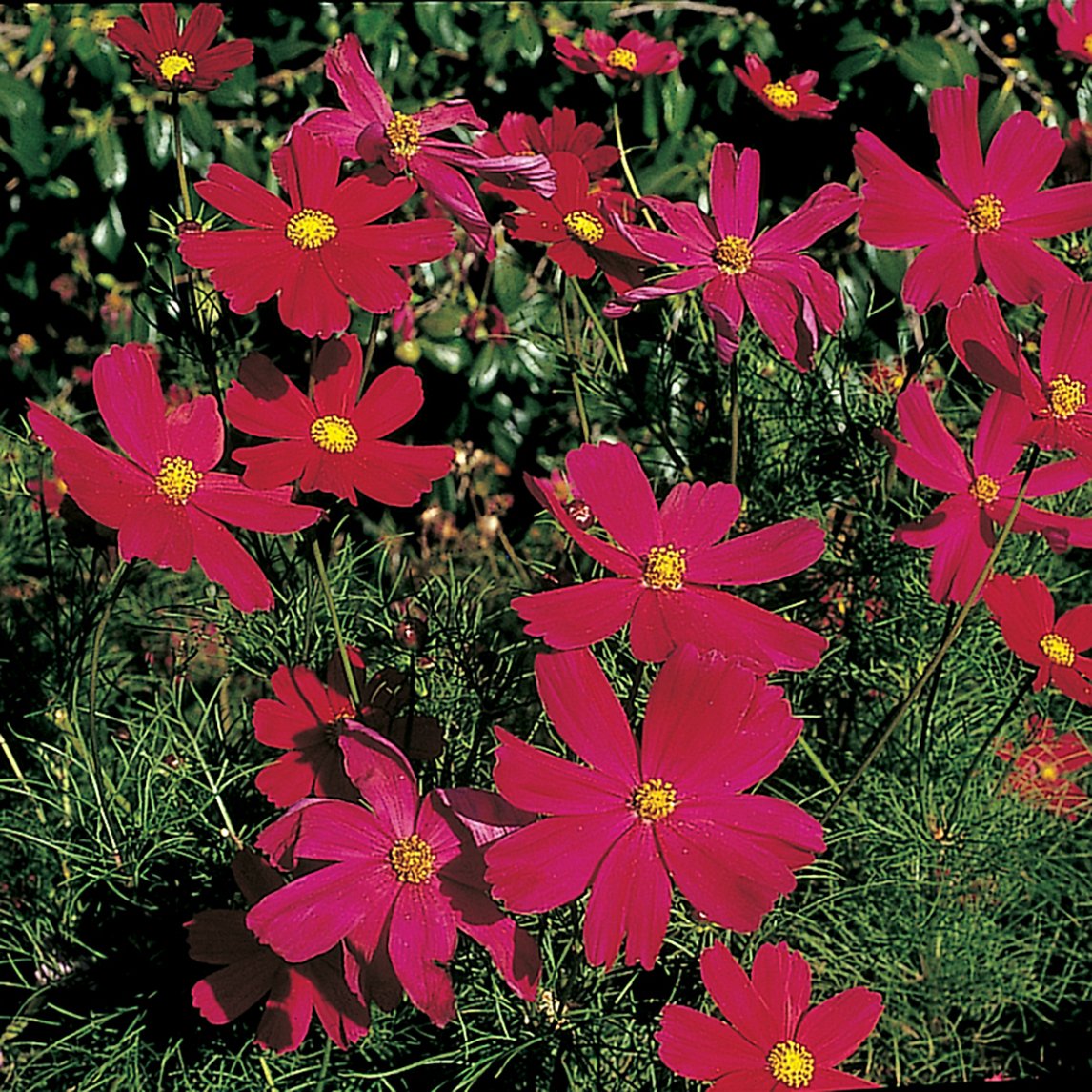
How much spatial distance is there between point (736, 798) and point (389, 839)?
0.53 ft

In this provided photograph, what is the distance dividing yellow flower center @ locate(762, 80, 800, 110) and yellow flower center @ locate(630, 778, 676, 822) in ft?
1.81

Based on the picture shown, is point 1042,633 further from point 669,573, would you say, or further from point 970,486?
point 669,573

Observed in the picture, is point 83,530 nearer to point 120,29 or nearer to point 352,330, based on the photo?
point 120,29

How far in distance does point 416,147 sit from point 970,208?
298 millimetres

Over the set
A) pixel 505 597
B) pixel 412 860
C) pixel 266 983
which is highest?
pixel 412 860

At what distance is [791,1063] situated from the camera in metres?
0.56

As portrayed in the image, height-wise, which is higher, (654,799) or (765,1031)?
(654,799)

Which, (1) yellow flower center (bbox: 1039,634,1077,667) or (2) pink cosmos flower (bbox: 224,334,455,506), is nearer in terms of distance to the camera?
(2) pink cosmos flower (bbox: 224,334,455,506)

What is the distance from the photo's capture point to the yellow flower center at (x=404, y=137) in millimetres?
648

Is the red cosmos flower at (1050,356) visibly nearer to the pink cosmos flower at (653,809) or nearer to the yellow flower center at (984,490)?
the yellow flower center at (984,490)

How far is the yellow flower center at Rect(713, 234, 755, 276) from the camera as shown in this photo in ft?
2.27

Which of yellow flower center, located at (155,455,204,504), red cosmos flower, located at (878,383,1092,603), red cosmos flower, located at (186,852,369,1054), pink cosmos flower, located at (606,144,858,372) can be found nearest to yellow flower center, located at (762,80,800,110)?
pink cosmos flower, located at (606,144,858,372)

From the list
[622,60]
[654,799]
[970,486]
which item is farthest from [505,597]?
[654,799]

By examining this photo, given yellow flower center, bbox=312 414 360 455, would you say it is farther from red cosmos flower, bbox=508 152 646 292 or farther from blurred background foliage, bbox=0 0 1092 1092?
red cosmos flower, bbox=508 152 646 292
